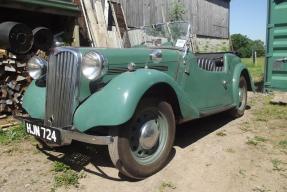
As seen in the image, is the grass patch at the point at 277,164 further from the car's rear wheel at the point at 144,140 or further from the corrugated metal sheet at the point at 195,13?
the corrugated metal sheet at the point at 195,13

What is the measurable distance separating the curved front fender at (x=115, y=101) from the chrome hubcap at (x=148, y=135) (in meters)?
0.42

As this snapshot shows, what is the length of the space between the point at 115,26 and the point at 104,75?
22.1ft

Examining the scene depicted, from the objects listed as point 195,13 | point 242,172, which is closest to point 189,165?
point 242,172

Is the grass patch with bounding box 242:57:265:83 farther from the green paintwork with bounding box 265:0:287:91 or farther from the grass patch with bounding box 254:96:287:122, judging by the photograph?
the grass patch with bounding box 254:96:287:122

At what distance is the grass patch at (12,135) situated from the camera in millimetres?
4973

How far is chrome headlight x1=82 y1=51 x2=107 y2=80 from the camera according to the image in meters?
3.43

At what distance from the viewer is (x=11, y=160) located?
4.27 meters

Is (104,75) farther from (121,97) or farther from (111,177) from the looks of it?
(111,177)

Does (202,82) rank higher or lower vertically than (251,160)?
higher

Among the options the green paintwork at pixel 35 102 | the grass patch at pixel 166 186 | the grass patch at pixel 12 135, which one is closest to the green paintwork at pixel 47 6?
the grass patch at pixel 12 135

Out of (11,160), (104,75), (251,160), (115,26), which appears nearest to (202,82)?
(251,160)

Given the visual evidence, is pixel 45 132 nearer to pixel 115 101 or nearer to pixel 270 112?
pixel 115 101

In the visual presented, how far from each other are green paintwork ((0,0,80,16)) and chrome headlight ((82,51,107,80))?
4038mm

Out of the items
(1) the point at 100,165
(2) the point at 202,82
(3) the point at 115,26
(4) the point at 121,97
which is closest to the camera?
(4) the point at 121,97
